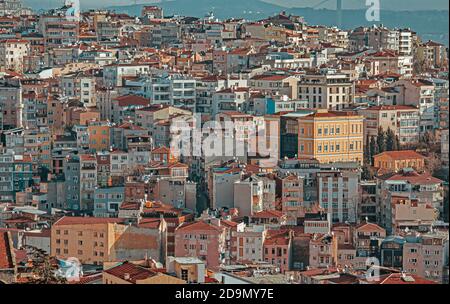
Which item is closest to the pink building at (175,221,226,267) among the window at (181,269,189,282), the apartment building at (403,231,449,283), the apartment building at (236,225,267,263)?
the apartment building at (236,225,267,263)

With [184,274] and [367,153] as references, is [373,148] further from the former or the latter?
[184,274]

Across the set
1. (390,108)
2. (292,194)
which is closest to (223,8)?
(390,108)

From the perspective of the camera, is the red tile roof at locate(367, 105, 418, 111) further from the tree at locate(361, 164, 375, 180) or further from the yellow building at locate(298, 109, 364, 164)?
the tree at locate(361, 164, 375, 180)

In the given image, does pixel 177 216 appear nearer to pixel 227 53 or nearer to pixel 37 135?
pixel 37 135

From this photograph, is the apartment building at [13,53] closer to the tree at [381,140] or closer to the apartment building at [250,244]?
the tree at [381,140]

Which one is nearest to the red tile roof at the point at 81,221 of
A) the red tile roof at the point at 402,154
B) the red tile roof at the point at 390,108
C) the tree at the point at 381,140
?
the red tile roof at the point at 402,154
